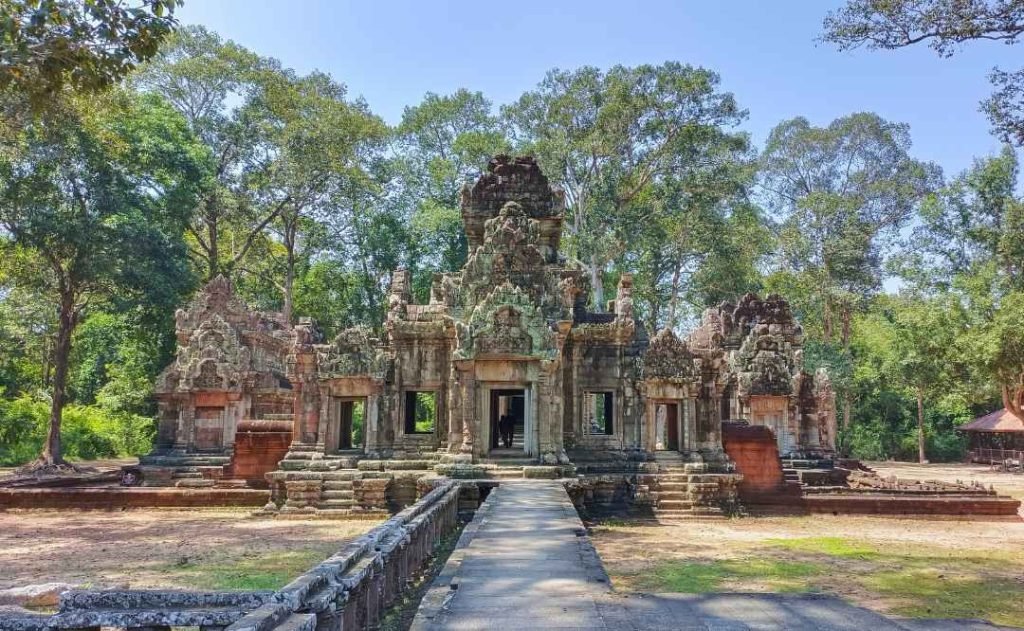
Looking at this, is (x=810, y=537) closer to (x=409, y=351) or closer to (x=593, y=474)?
(x=593, y=474)

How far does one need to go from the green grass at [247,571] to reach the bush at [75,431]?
21487 millimetres

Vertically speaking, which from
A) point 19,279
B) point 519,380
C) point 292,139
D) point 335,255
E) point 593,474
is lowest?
point 593,474

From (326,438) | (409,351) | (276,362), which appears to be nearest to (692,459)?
(409,351)

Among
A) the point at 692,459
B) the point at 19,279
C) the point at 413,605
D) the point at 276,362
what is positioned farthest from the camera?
the point at 276,362

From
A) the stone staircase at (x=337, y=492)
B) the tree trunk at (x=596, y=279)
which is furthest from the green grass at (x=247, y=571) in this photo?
the tree trunk at (x=596, y=279)

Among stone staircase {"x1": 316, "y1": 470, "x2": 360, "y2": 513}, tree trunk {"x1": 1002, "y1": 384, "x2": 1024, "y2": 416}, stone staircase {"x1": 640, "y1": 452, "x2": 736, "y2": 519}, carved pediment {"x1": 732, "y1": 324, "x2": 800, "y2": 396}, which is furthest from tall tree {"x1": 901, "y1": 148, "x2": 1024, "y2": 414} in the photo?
stone staircase {"x1": 316, "y1": 470, "x2": 360, "y2": 513}

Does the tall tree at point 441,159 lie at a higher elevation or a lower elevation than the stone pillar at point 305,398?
higher

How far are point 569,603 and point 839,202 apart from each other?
35.7 meters

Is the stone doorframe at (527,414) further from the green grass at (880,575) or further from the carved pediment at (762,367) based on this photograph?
the carved pediment at (762,367)

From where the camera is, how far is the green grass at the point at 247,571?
8.79 meters

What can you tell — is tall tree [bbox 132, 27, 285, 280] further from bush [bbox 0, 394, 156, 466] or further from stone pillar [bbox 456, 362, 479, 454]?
stone pillar [bbox 456, 362, 479, 454]

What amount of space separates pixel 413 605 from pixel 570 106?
1105 inches

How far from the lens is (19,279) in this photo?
83.4 ft

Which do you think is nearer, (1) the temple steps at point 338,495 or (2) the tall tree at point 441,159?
(1) the temple steps at point 338,495
